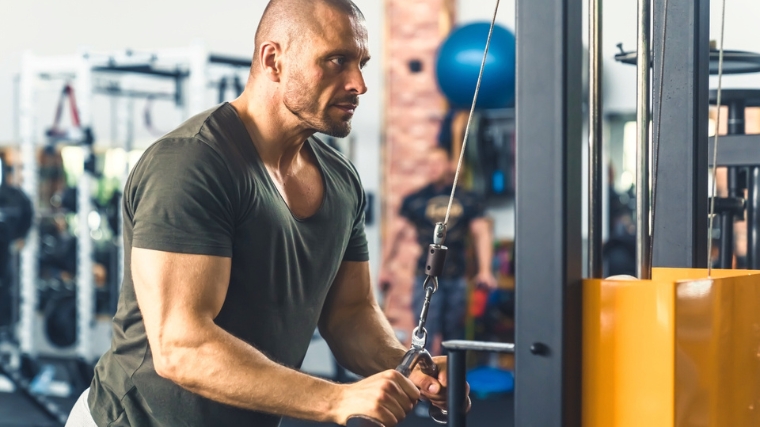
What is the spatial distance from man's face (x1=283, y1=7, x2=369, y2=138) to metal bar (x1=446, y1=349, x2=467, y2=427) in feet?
1.88

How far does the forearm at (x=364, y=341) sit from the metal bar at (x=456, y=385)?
51 cm

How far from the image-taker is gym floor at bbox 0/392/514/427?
16.3 ft

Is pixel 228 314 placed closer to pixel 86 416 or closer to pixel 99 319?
pixel 86 416

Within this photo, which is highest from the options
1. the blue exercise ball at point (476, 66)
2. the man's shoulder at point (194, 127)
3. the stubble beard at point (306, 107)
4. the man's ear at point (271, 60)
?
the blue exercise ball at point (476, 66)

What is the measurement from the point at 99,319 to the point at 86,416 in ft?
17.6

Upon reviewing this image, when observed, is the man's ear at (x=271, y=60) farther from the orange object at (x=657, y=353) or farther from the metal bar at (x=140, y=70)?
the metal bar at (x=140, y=70)

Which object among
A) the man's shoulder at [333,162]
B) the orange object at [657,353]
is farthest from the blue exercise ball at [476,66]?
the orange object at [657,353]

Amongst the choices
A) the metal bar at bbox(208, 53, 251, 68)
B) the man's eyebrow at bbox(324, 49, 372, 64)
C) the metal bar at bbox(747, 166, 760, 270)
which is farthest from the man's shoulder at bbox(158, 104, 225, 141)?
the metal bar at bbox(208, 53, 251, 68)

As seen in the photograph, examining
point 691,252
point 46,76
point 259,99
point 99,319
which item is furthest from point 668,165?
point 99,319

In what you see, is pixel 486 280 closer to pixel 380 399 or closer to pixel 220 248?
pixel 220 248

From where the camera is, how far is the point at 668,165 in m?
1.76

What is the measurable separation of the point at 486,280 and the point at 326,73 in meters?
4.13

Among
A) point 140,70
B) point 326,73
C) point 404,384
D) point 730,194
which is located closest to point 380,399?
point 404,384

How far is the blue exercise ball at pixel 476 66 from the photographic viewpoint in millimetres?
5281
